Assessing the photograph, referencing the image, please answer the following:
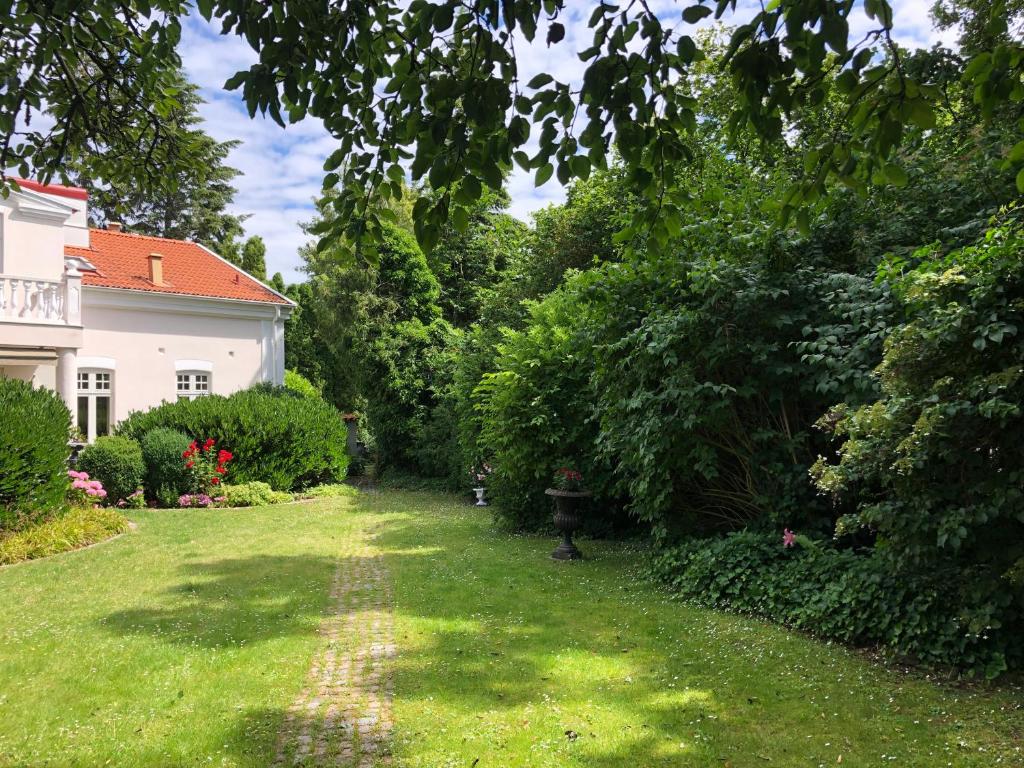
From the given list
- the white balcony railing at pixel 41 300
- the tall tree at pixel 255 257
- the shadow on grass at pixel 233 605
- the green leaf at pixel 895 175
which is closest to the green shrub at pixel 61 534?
the shadow on grass at pixel 233 605

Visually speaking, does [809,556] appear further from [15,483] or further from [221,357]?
[221,357]

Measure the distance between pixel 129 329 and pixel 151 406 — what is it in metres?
2.21

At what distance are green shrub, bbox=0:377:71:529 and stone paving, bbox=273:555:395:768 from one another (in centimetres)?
598

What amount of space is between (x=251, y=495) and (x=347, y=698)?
41.7 feet

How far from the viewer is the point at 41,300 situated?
15766 mm

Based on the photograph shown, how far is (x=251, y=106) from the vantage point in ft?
10.2

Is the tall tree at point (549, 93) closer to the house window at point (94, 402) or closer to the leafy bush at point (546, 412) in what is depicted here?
the leafy bush at point (546, 412)

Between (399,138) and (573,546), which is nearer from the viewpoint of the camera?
(399,138)

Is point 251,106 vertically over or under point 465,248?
under

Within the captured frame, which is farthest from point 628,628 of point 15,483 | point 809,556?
point 15,483

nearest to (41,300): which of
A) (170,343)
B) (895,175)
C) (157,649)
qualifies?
(170,343)

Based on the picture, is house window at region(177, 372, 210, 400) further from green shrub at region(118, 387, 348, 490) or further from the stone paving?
the stone paving

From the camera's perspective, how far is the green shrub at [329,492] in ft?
59.5

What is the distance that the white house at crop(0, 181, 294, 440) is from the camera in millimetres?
16062
